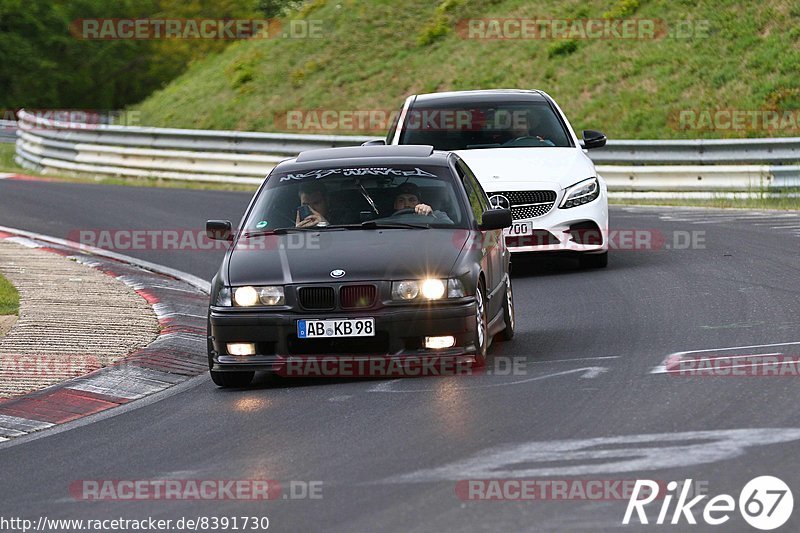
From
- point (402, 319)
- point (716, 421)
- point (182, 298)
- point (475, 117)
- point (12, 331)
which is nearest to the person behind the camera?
point (716, 421)

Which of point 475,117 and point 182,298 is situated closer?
point 182,298

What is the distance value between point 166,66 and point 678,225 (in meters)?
60.3

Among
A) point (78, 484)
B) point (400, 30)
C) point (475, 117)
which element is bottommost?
point (78, 484)

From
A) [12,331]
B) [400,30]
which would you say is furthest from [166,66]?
[12,331]

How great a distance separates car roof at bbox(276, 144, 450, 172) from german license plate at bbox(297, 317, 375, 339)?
1.85m

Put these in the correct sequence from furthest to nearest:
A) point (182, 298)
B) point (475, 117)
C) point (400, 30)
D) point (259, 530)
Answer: point (400, 30), point (475, 117), point (182, 298), point (259, 530)

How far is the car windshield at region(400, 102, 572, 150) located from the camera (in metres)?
15.7

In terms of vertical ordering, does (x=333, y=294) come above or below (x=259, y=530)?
above

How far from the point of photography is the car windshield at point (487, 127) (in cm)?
1570

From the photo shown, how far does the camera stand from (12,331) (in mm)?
Result: 11773

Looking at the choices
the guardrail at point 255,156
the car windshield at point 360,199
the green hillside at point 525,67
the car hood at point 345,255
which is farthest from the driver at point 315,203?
the green hillside at point 525,67

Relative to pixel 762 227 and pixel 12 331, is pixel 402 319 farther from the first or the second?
pixel 762 227

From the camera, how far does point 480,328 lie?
9727 mm

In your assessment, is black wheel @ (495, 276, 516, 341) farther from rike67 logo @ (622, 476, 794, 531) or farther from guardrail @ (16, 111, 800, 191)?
guardrail @ (16, 111, 800, 191)
